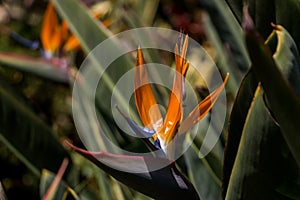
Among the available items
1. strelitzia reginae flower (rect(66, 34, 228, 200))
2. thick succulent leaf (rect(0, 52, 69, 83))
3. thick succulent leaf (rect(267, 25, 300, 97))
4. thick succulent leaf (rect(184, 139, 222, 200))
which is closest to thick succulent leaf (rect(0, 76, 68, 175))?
thick succulent leaf (rect(0, 52, 69, 83))

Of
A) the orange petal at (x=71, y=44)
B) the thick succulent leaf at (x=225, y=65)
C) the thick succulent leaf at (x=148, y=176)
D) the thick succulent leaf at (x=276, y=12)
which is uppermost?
the orange petal at (x=71, y=44)

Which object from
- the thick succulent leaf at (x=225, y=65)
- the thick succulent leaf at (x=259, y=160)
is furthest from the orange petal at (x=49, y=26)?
the thick succulent leaf at (x=259, y=160)

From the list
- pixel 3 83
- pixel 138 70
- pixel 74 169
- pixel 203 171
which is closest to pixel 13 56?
pixel 3 83

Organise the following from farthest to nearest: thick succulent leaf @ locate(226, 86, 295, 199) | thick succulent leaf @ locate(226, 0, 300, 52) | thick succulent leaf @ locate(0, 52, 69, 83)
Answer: thick succulent leaf @ locate(0, 52, 69, 83)
thick succulent leaf @ locate(226, 0, 300, 52)
thick succulent leaf @ locate(226, 86, 295, 199)

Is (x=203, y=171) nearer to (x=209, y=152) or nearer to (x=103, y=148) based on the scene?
(x=209, y=152)

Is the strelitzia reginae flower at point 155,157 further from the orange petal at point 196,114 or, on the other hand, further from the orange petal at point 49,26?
the orange petal at point 49,26

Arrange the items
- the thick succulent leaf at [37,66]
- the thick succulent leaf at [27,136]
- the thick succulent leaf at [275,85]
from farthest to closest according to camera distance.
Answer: the thick succulent leaf at [37,66], the thick succulent leaf at [27,136], the thick succulent leaf at [275,85]

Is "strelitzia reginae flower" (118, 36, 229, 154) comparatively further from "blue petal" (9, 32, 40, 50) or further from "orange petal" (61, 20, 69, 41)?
"blue petal" (9, 32, 40, 50)
